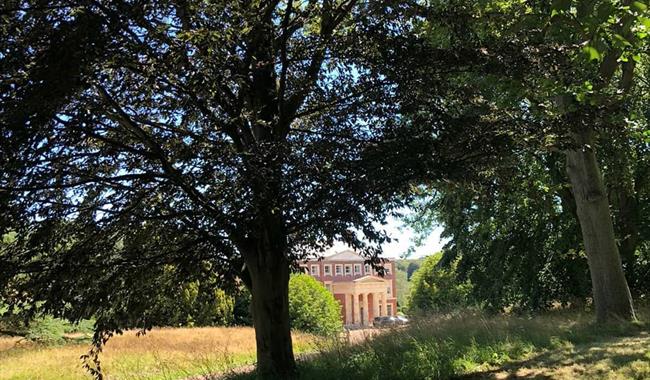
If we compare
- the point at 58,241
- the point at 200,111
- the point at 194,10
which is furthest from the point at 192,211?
the point at 194,10

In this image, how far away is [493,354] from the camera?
30.1ft

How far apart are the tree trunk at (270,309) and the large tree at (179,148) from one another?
22 mm

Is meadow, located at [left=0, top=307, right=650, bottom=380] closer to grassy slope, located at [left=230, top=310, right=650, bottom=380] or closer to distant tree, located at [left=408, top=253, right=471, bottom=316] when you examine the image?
grassy slope, located at [left=230, top=310, right=650, bottom=380]

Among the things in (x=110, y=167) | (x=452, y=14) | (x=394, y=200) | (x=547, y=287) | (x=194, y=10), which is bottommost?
(x=547, y=287)

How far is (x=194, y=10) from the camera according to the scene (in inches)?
239

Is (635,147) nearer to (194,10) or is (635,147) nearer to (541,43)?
(541,43)

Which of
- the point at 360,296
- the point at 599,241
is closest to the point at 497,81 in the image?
the point at 599,241

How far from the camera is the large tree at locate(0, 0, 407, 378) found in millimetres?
5340

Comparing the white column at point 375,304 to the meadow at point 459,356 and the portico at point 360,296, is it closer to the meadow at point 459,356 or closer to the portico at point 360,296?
the portico at point 360,296

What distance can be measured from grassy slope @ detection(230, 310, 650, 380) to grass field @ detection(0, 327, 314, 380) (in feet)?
9.38

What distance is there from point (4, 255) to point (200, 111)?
116 inches

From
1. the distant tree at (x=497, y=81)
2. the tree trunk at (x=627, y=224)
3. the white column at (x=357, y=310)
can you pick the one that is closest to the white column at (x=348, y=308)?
the white column at (x=357, y=310)

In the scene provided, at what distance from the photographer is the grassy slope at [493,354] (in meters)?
7.52

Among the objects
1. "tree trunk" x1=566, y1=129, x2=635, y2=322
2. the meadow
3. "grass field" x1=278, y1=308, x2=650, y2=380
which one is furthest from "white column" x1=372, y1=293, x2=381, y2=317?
"grass field" x1=278, y1=308, x2=650, y2=380
